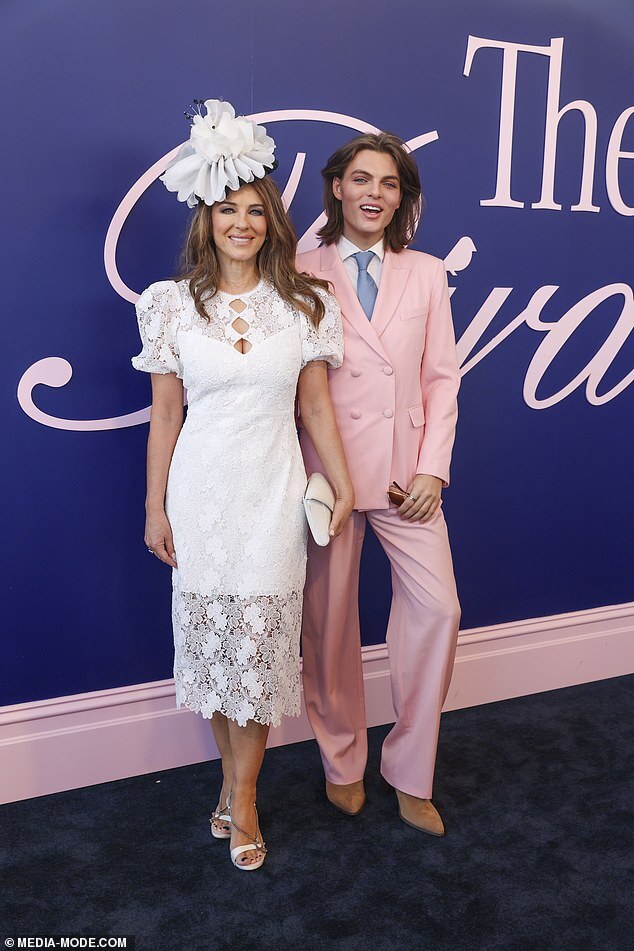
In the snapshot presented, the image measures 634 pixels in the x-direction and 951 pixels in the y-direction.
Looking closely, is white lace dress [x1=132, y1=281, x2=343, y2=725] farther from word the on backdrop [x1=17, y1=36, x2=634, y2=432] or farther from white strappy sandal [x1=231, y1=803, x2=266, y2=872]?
word the on backdrop [x1=17, y1=36, x2=634, y2=432]

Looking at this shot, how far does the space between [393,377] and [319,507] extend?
0.43 meters

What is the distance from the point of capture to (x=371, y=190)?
2520 mm

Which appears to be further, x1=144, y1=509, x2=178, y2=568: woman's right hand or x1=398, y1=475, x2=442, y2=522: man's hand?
x1=398, y1=475, x2=442, y2=522: man's hand

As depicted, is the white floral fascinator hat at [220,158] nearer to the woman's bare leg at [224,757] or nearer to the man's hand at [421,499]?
the man's hand at [421,499]

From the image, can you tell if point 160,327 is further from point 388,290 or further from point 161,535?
point 388,290

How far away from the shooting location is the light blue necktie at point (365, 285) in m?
2.62

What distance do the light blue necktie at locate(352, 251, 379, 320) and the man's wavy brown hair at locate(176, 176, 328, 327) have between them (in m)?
0.21

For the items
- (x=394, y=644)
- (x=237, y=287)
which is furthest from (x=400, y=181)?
(x=394, y=644)

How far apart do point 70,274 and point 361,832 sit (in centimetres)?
171

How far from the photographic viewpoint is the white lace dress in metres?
2.34

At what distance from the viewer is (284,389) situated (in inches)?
93.4

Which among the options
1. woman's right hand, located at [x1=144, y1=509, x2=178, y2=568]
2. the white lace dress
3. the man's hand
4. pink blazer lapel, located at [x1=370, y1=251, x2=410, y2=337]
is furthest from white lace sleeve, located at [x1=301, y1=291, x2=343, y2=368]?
woman's right hand, located at [x1=144, y1=509, x2=178, y2=568]

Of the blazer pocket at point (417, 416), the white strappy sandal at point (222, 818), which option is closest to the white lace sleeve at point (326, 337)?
the blazer pocket at point (417, 416)

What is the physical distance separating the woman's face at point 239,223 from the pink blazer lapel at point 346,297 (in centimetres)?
30
